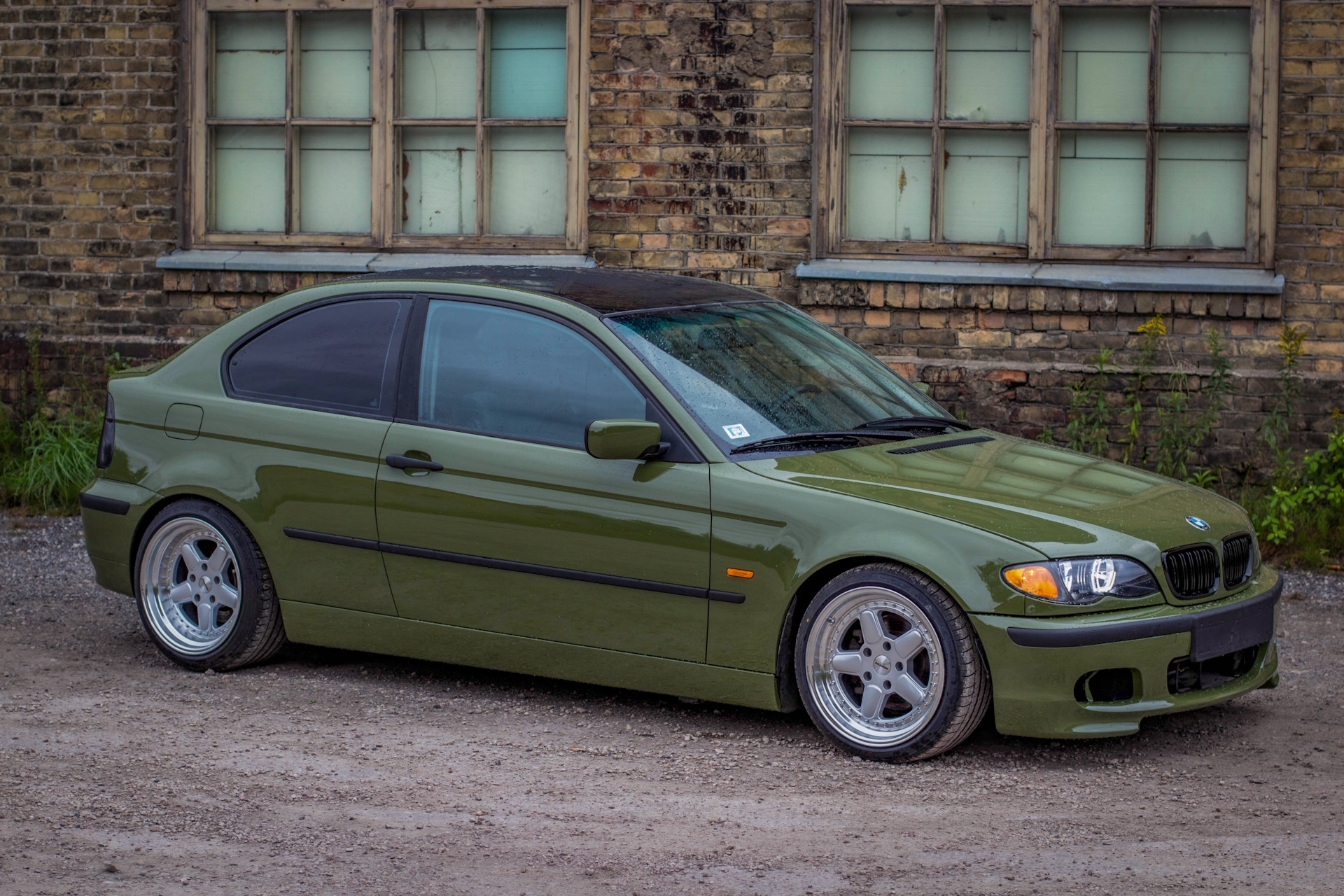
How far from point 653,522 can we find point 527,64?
5.36 metres

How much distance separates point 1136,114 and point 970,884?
250 inches

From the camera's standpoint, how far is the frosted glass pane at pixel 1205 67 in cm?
883

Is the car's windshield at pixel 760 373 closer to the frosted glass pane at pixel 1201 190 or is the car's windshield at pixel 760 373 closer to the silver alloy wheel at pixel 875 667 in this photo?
the silver alloy wheel at pixel 875 667

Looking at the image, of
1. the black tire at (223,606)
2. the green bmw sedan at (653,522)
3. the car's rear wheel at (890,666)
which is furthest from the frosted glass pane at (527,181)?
the car's rear wheel at (890,666)

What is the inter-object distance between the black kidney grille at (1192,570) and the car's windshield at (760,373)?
3.85ft

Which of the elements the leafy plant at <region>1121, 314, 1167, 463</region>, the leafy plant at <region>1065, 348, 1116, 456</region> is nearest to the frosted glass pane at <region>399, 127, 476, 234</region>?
the leafy plant at <region>1065, 348, 1116, 456</region>

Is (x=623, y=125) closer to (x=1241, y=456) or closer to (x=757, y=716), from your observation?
(x=1241, y=456)

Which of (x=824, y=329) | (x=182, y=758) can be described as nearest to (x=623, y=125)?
(x=824, y=329)

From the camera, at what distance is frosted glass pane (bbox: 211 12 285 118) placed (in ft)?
32.7

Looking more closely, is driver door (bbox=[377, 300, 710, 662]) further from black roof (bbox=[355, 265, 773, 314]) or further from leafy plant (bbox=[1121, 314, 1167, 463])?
leafy plant (bbox=[1121, 314, 1167, 463])

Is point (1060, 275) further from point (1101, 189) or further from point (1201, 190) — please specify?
point (1201, 190)

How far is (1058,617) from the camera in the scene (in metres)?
4.52

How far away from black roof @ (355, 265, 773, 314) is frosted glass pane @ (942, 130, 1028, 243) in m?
3.42

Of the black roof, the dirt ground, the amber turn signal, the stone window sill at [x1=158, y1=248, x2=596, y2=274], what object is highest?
the stone window sill at [x1=158, y1=248, x2=596, y2=274]
